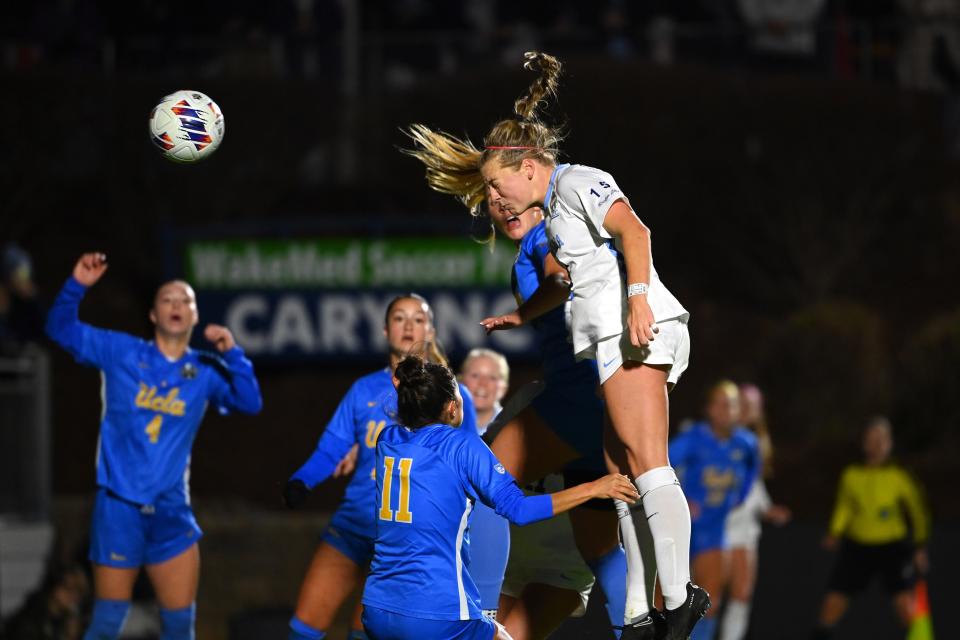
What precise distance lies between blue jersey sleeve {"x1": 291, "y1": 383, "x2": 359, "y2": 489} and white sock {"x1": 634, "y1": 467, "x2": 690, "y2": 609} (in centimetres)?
167

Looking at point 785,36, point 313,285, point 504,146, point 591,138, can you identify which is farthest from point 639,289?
point 785,36

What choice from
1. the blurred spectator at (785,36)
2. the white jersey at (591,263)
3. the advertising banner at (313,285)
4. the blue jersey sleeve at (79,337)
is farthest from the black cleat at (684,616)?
the blurred spectator at (785,36)

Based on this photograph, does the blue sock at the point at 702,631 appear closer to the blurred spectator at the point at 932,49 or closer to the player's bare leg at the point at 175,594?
the player's bare leg at the point at 175,594

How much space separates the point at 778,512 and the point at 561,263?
6636 mm

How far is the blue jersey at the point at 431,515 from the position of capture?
5.29 metres

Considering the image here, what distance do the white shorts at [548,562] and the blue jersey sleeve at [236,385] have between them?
1516 millimetres

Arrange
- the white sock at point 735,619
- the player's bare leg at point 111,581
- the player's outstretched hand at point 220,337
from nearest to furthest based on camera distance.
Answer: the player's outstretched hand at point 220,337 < the player's bare leg at point 111,581 < the white sock at point 735,619

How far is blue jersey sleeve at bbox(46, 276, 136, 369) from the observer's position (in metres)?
7.22

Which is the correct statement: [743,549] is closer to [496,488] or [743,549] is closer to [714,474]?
[714,474]

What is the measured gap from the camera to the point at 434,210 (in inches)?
652

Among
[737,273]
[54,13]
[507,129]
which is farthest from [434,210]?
[507,129]

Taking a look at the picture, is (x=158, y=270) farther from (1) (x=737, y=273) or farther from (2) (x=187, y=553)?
(2) (x=187, y=553)

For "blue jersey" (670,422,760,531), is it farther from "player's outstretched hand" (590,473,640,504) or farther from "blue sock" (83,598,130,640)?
"player's outstretched hand" (590,473,640,504)

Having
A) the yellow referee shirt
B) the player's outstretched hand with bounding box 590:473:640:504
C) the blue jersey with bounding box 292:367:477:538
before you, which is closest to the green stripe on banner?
the yellow referee shirt
